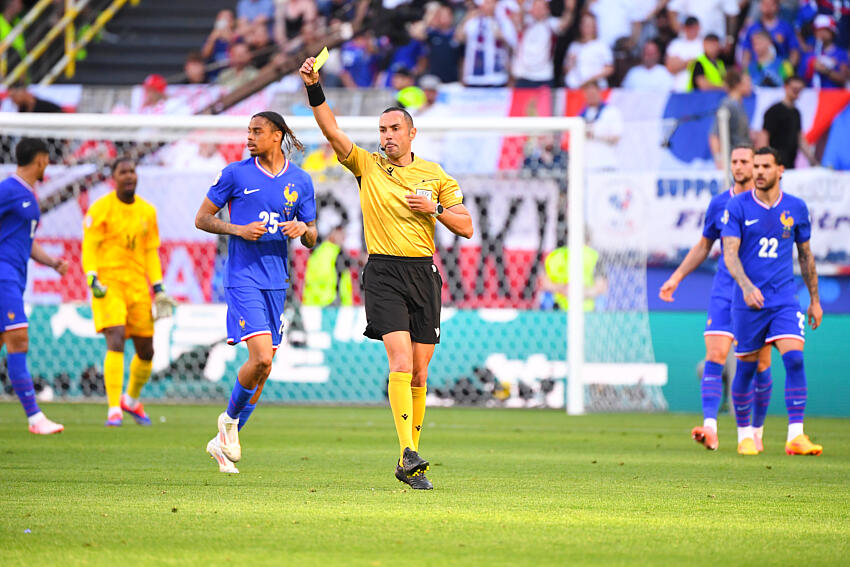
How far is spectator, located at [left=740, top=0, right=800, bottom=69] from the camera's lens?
1880 cm

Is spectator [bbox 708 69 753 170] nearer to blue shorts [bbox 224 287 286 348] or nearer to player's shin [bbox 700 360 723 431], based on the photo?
player's shin [bbox 700 360 723 431]

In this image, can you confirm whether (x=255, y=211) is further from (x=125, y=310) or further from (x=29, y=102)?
(x=29, y=102)

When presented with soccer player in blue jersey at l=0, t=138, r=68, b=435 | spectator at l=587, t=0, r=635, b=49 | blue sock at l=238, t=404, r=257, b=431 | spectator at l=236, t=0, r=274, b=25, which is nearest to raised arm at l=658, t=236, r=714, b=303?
blue sock at l=238, t=404, r=257, b=431

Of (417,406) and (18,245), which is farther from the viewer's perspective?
(18,245)

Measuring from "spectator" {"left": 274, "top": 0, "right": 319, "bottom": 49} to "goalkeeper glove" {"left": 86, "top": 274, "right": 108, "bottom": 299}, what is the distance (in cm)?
987

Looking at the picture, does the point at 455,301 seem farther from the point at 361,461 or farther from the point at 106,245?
the point at 361,461

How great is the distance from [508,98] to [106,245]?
7718 mm

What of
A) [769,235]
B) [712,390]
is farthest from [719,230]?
[712,390]

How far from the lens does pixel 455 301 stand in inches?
629

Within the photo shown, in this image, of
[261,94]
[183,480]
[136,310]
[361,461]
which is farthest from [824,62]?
[183,480]

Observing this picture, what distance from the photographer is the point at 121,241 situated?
1155 cm

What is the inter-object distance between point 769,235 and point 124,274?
5.74 meters

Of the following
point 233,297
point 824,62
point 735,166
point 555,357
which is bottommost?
point 555,357

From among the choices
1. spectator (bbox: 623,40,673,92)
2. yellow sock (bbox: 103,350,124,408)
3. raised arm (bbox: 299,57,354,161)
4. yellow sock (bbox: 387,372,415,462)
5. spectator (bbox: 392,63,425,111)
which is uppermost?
spectator (bbox: 623,40,673,92)
